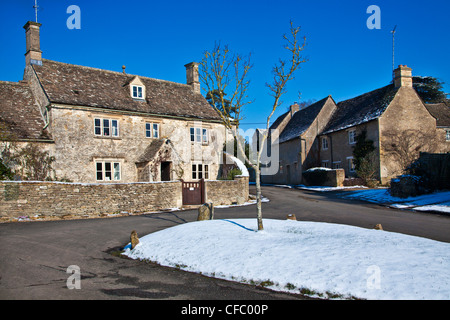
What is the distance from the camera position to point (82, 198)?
1752 centimetres

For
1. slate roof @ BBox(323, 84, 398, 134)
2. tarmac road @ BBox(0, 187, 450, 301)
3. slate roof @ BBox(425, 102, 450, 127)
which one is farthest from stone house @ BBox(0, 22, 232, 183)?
slate roof @ BBox(425, 102, 450, 127)

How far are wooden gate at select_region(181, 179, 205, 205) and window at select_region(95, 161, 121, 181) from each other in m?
5.50

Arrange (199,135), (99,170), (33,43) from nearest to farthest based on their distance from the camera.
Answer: (99,170) → (33,43) → (199,135)

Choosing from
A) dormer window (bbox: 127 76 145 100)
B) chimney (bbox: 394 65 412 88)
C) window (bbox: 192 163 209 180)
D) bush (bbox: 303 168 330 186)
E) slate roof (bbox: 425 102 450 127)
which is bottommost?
bush (bbox: 303 168 330 186)

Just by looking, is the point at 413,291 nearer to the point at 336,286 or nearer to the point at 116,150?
the point at 336,286

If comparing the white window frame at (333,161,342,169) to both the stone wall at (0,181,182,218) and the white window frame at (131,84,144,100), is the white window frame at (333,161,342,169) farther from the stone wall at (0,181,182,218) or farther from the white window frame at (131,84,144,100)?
the white window frame at (131,84,144,100)

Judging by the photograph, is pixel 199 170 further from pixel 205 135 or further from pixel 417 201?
pixel 417 201

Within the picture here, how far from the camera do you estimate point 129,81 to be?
1037 inches

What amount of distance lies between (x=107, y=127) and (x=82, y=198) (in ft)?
25.2

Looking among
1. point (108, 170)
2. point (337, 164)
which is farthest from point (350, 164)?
point (108, 170)

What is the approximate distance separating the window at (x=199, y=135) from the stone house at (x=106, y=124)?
58 millimetres

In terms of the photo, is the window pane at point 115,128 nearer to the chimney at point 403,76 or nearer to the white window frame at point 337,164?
the white window frame at point 337,164

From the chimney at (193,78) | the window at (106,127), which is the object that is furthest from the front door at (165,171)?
the chimney at (193,78)

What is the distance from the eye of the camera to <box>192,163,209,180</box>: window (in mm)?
27814
